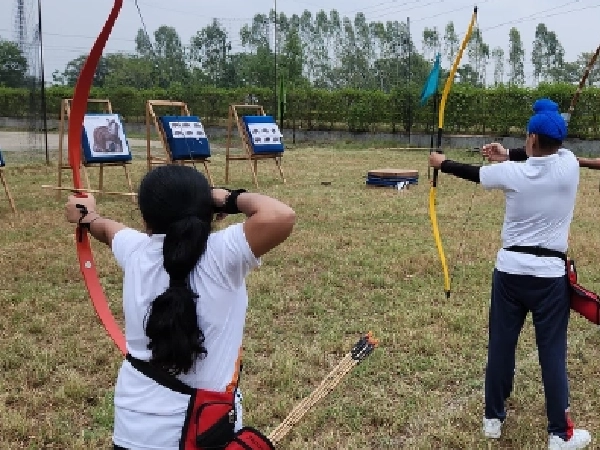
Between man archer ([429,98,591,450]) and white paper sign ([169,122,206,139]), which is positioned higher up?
white paper sign ([169,122,206,139])

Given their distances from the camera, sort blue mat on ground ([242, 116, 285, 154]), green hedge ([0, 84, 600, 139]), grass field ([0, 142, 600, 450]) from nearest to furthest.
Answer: grass field ([0, 142, 600, 450])
blue mat on ground ([242, 116, 285, 154])
green hedge ([0, 84, 600, 139])

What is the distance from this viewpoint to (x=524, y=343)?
3861mm

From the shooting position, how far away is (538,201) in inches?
A: 103

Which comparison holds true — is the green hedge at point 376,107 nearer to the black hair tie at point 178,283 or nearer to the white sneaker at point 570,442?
the white sneaker at point 570,442

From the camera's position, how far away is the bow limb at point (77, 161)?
2.25 metres

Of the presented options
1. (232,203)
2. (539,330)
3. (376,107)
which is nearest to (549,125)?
(539,330)

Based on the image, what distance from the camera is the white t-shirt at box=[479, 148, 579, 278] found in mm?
2598

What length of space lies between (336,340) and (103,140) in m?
5.74

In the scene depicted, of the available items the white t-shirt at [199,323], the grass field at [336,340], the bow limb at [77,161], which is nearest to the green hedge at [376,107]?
the grass field at [336,340]

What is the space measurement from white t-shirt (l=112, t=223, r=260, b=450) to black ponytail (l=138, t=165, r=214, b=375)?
0.03 meters

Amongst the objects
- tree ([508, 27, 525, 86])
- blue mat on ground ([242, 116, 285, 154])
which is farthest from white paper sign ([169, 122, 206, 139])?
tree ([508, 27, 525, 86])

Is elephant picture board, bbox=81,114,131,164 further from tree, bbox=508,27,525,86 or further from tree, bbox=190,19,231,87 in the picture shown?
tree, bbox=508,27,525,86

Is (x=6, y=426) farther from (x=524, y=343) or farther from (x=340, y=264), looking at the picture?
(x=340, y=264)

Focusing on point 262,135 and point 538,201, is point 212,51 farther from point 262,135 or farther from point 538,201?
point 538,201
